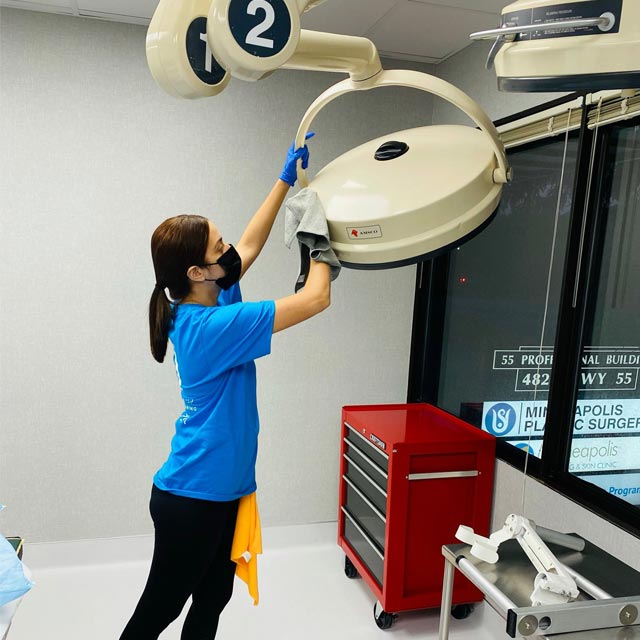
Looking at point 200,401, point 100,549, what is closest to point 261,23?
point 200,401

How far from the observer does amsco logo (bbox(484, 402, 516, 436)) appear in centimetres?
245

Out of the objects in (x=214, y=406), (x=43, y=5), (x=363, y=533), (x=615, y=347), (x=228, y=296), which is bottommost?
(x=363, y=533)

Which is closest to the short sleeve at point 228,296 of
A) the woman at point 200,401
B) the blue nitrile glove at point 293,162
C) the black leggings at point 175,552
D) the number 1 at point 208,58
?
the woman at point 200,401

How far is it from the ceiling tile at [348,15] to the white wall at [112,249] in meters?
0.31

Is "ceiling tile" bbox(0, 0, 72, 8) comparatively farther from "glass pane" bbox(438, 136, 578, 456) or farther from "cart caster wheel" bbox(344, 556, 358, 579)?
"cart caster wheel" bbox(344, 556, 358, 579)

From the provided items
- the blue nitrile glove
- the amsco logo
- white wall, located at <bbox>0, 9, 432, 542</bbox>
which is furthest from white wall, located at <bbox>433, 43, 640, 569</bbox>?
the blue nitrile glove

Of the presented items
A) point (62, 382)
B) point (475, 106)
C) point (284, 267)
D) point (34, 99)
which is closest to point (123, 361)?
point (62, 382)

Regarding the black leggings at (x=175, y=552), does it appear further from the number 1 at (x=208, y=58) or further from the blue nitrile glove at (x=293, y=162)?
the number 1 at (x=208, y=58)

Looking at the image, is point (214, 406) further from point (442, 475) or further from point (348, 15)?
point (348, 15)

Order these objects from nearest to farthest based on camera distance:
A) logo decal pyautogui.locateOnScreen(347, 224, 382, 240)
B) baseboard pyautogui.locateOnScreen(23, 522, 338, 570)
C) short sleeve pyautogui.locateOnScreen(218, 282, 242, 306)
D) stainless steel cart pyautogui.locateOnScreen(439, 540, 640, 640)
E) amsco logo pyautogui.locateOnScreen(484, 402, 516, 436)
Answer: logo decal pyautogui.locateOnScreen(347, 224, 382, 240) < stainless steel cart pyautogui.locateOnScreen(439, 540, 640, 640) < short sleeve pyautogui.locateOnScreen(218, 282, 242, 306) < amsco logo pyautogui.locateOnScreen(484, 402, 516, 436) < baseboard pyautogui.locateOnScreen(23, 522, 338, 570)

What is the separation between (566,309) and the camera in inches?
81.7

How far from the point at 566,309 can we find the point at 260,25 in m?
1.62

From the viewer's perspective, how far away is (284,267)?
9.36 ft

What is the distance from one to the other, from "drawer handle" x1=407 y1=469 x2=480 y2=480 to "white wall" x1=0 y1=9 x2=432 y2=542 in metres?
0.80
